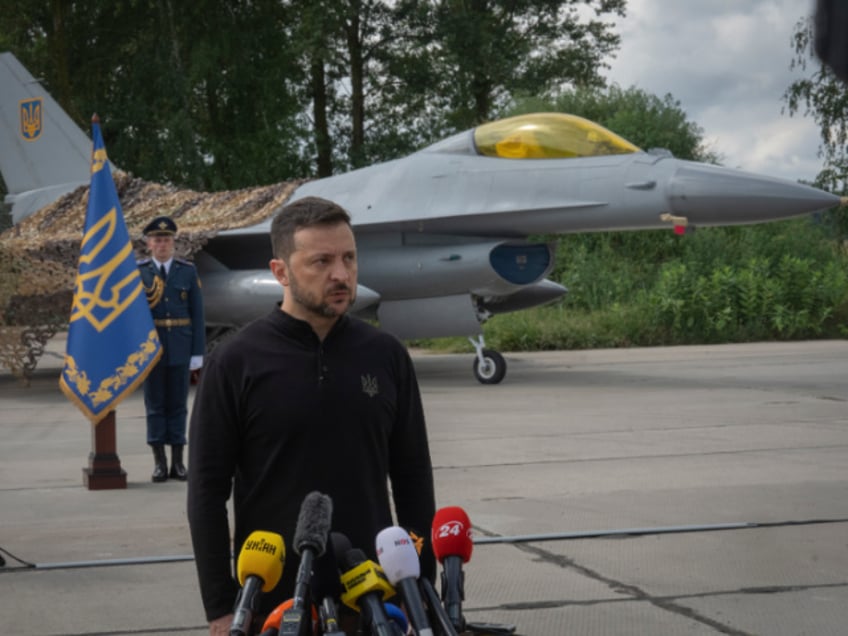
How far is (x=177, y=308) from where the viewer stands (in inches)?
346

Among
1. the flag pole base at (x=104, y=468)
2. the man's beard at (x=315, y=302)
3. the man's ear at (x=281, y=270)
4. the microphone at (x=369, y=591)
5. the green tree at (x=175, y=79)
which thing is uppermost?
the green tree at (x=175, y=79)

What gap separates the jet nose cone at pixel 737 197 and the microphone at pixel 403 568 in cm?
1138

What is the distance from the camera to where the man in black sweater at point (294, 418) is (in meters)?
2.68

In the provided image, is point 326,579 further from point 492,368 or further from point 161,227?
point 492,368

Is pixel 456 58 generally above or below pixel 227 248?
above

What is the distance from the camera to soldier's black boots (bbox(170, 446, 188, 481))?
8.27 metres

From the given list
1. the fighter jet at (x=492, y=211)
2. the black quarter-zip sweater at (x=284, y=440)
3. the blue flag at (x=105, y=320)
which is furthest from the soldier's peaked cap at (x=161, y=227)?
the black quarter-zip sweater at (x=284, y=440)

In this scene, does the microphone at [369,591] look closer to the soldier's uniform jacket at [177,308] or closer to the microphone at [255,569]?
the microphone at [255,569]

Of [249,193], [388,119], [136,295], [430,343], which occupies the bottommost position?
[430,343]

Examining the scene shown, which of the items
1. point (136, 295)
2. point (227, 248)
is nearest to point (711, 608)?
point (136, 295)

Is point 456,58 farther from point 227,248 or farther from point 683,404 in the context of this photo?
point 683,404

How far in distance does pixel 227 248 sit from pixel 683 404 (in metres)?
7.65

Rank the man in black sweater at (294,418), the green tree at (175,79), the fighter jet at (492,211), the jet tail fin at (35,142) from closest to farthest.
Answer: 1. the man in black sweater at (294,418)
2. the fighter jet at (492,211)
3. the jet tail fin at (35,142)
4. the green tree at (175,79)

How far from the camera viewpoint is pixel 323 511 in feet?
7.14
